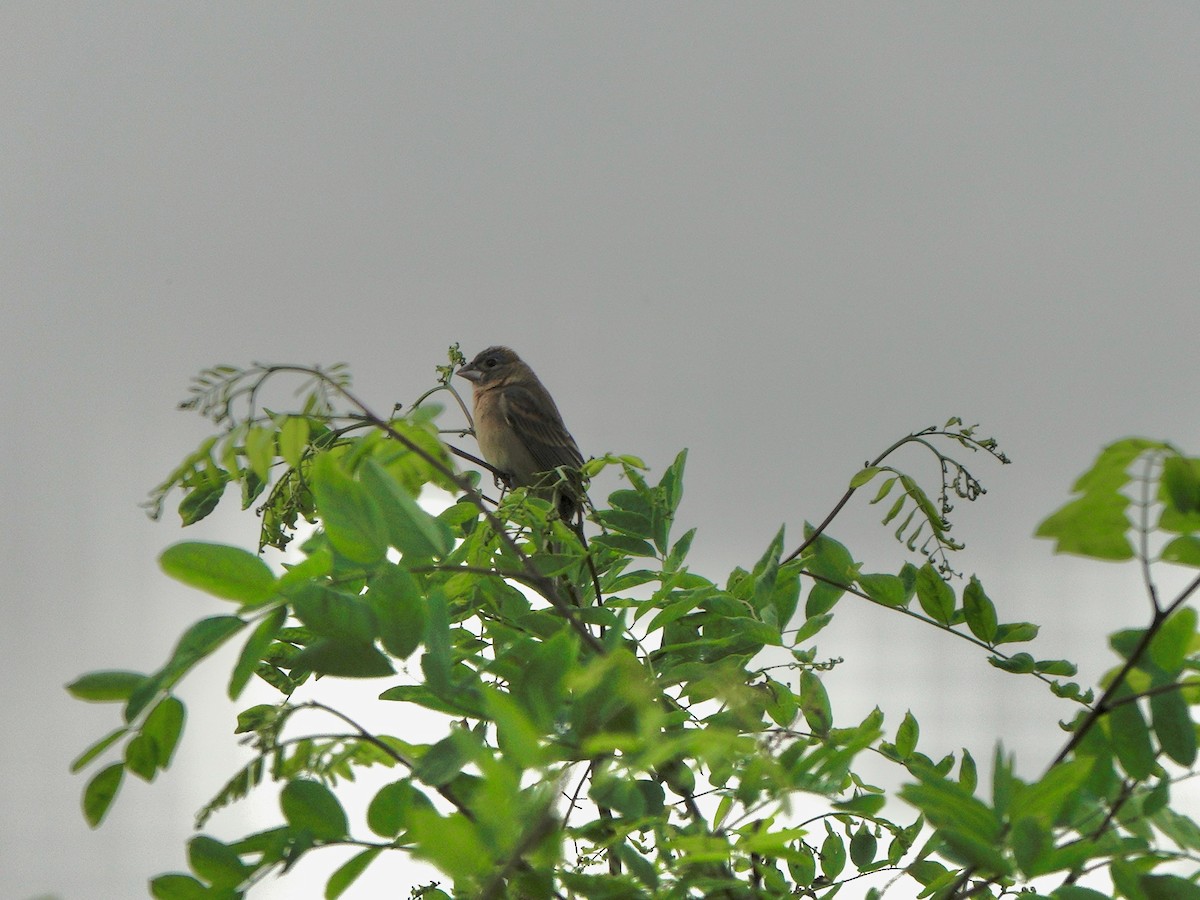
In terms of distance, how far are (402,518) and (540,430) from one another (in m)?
1.46

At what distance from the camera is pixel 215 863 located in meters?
0.38

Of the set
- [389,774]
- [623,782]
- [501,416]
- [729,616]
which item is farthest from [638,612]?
[501,416]

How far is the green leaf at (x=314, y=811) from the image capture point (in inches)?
14.5

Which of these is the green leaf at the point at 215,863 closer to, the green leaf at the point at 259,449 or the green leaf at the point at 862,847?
the green leaf at the point at 259,449

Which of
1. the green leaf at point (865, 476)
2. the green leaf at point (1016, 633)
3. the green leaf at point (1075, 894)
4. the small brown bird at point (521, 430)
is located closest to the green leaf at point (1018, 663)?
the green leaf at point (1016, 633)

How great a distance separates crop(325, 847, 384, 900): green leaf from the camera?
352mm

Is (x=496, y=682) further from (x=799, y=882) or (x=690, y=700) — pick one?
(x=799, y=882)

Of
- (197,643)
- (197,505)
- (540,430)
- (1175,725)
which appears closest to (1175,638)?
(1175,725)

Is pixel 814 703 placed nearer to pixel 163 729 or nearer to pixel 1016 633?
pixel 1016 633

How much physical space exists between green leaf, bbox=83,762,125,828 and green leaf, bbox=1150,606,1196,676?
1.13 ft

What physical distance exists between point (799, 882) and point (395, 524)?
367 millimetres

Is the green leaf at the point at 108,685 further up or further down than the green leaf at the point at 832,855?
further up

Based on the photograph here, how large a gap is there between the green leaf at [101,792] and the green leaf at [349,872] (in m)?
0.08

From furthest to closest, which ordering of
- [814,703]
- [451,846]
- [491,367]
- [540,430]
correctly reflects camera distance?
[491,367]
[540,430]
[814,703]
[451,846]
